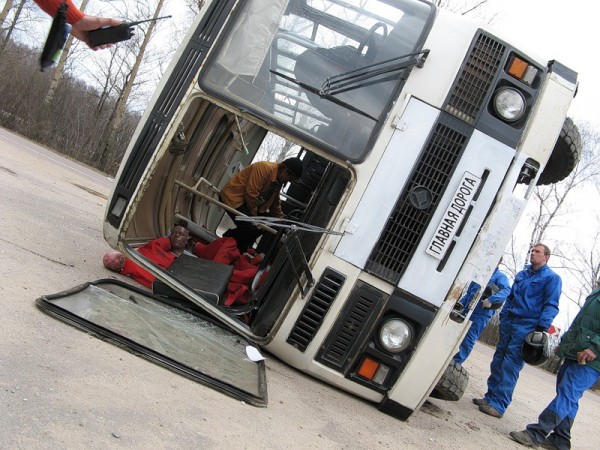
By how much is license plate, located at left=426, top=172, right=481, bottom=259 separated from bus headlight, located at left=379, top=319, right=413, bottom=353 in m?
0.52

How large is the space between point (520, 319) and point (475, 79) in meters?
3.07

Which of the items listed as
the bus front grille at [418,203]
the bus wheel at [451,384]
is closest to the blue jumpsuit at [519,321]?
the bus wheel at [451,384]

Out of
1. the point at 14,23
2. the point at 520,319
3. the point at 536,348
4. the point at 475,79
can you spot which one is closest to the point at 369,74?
the point at 475,79

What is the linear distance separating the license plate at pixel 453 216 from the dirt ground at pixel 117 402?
121 centimetres

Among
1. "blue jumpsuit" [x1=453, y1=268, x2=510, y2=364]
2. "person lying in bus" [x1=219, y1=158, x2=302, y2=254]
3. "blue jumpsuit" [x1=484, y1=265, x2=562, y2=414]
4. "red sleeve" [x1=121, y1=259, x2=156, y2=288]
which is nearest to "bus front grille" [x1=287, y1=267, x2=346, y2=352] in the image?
"red sleeve" [x1=121, y1=259, x2=156, y2=288]

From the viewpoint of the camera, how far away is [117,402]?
2.89 m

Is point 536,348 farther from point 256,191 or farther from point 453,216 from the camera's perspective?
point 256,191

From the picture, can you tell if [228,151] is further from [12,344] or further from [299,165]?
[12,344]

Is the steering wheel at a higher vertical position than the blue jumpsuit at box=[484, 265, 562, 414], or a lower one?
higher

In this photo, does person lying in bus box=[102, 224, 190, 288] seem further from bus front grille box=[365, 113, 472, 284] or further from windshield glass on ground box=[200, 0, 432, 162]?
bus front grille box=[365, 113, 472, 284]

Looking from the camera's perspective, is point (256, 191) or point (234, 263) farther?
point (256, 191)

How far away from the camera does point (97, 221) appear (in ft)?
27.9

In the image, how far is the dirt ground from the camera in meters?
2.54

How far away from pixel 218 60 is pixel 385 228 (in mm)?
1607
